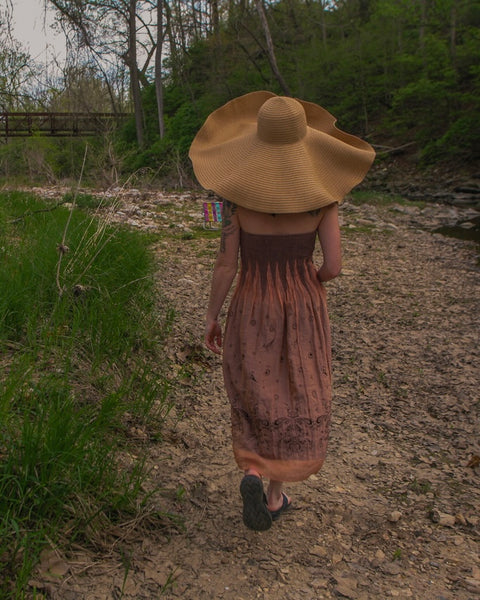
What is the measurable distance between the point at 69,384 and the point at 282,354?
45.2 inches

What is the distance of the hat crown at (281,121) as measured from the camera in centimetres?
234

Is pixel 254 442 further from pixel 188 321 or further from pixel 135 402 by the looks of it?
pixel 188 321

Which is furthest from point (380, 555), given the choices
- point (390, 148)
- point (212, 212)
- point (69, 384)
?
point (390, 148)

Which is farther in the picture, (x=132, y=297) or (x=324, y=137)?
(x=132, y=297)

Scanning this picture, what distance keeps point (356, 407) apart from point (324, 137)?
2.29m

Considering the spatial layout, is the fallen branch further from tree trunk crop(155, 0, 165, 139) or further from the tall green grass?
the tall green grass

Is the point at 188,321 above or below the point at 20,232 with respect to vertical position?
below

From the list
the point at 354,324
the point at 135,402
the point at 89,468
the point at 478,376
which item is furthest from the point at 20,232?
the point at 478,376

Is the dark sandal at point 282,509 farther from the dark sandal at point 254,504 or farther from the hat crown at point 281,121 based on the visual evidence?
the hat crown at point 281,121

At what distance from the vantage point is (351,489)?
3.14 metres

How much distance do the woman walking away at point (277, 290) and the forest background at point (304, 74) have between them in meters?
13.2

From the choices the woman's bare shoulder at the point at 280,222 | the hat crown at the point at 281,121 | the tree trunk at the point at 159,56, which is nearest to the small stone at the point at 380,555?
the woman's bare shoulder at the point at 280,222

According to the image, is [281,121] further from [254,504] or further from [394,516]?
[394,516]

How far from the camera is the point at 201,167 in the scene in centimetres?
261
